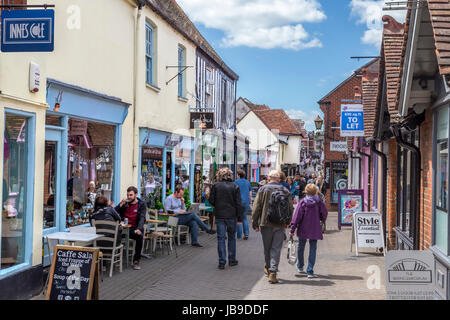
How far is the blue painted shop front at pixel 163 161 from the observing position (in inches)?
529

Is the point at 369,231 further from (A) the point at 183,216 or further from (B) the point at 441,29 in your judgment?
(B) the point at 441,29

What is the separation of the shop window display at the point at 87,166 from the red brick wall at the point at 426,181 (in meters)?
6.00

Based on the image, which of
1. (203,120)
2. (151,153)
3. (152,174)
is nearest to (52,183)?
(151,153)

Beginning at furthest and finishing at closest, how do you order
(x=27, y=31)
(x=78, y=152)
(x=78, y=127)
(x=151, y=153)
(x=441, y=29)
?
(x=151, y=153) < (x=78, y=152) < (x=78, y=127) < (x=27, y=31) < (x=441, y=29)

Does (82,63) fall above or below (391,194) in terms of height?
above

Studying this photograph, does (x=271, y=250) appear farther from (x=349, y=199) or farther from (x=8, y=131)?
Result: (x=349, y=199)

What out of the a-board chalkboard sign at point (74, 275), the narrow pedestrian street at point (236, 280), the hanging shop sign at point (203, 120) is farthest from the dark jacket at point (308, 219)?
the hanging shop sign at point (203, 120)

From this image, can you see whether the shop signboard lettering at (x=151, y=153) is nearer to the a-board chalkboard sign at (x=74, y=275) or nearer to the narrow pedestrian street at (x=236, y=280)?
the narrow pedestrian street at (x=236, y=280)

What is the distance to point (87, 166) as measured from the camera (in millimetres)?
10836

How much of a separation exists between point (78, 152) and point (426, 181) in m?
6.34

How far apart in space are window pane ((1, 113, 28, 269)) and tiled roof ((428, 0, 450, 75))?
5365mm

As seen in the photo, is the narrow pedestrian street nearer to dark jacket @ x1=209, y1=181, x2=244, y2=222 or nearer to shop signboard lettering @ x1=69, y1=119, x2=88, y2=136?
dark jacket @ x1=209, y1=181, x2=244, y2=222

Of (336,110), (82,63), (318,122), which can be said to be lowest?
(82,63)

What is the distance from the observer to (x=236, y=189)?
986 centimetres
